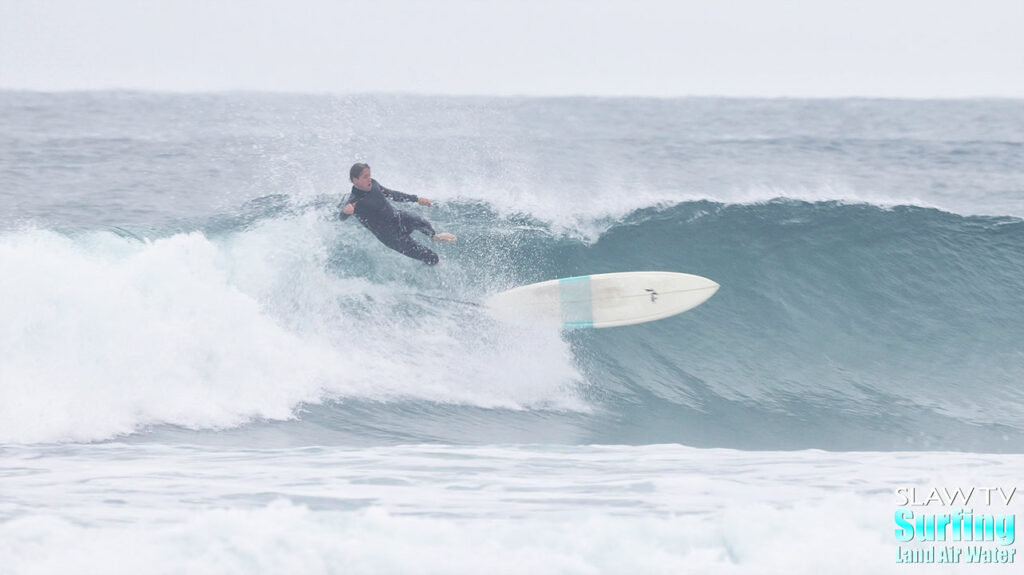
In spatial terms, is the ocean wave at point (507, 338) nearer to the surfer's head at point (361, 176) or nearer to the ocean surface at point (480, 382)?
the ocean surface at point (480, 382)

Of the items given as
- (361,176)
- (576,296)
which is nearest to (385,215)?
(361,176)

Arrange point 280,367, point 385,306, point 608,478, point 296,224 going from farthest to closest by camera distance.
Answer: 1. point 296,224
2. point 385,306
3. point 280,367
4. point 608,478

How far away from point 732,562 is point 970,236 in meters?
8.03

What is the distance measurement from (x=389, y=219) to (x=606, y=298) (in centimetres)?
230

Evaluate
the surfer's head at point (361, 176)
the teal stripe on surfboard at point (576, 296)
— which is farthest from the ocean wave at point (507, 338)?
the surfer's head at point (361, 176)

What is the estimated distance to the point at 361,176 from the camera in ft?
27.1

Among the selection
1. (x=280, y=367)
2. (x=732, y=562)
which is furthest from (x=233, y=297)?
(x=732, y=562)

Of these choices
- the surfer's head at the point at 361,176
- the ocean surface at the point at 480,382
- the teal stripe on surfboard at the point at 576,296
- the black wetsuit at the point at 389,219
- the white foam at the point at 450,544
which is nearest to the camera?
the white foam at the point at 450,544

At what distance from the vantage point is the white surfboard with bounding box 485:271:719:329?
9.30 meters

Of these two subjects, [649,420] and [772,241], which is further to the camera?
[772,241]

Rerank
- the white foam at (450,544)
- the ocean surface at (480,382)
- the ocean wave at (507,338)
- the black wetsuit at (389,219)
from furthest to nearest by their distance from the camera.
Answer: the ocean wave at (507,338) < the black wetsuit at (389,219) < the ocean surface at (480,382) < the white foam at (450,544)

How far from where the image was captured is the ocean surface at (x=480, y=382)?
5992 millimetres

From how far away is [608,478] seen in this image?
7.21 metres

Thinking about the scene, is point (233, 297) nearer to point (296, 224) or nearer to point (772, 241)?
point (296, 224)
